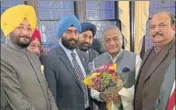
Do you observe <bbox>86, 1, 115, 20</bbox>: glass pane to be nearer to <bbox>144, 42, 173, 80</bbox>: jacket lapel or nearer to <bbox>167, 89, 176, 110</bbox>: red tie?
<bbox>144, 42, 173, 80</bbox>: jacket lapel

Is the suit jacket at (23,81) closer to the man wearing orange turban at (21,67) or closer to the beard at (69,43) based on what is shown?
the man wearing orange turban at (21,67)

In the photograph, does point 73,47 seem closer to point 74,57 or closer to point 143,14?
point 74,57

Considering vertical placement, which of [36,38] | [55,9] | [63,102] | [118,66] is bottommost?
[63,102]

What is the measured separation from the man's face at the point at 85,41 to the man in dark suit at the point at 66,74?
3.35ft

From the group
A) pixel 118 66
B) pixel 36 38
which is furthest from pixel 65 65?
pixel 36 38

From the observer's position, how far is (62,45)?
339cm

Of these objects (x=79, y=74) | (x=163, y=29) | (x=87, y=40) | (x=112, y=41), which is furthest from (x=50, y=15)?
(x=163, y=29)

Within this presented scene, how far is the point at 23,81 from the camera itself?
2551 mm

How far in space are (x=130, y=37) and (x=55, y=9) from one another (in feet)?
5.08

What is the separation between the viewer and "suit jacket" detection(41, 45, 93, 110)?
310 centimetres

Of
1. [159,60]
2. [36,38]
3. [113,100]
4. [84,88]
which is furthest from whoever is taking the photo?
[36,38]

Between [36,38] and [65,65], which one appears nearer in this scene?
[65,65]

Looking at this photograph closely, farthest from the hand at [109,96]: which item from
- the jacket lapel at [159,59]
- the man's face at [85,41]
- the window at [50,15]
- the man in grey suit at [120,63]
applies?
the window at [50,15]

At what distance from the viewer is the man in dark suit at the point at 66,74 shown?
3.12m
